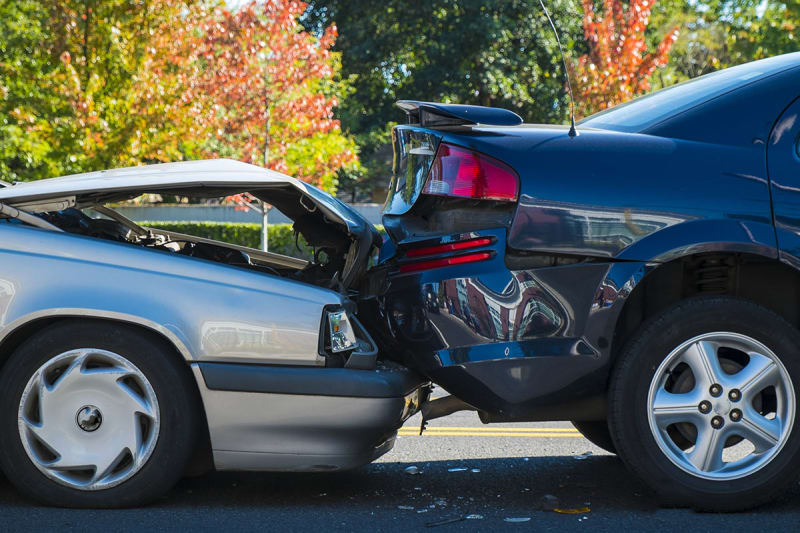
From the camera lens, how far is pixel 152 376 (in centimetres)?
360

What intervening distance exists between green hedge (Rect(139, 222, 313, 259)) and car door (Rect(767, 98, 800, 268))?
1546 cm

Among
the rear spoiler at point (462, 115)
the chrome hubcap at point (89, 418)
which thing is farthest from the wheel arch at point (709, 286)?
the chrome hubcap at point (89, 418)

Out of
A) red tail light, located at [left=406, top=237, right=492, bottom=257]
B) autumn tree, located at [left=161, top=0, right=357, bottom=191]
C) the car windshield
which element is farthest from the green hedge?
red tail light, located at [left=406, top=237, right=492, bottom=257]

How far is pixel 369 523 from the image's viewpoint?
11.7 ft

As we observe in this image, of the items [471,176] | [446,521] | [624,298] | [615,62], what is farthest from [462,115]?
[615,62]

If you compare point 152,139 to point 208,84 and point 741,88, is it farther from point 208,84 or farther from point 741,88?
point 741,88

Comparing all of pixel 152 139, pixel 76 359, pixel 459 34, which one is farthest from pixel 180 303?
pixel 459 34

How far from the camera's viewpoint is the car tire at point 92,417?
11.8 feet

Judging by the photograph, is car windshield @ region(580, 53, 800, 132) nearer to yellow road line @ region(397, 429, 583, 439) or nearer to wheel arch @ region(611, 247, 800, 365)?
wheel arch @ region(611, 247, 800, 365)

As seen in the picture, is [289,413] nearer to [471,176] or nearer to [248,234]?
[471,176]

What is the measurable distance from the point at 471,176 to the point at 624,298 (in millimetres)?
726

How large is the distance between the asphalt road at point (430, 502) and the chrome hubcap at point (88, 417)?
18cm

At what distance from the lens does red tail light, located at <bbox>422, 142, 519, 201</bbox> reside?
364 cm

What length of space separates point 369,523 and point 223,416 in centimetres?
66
